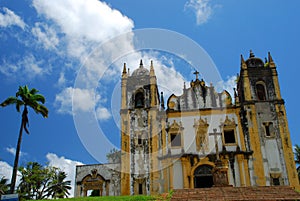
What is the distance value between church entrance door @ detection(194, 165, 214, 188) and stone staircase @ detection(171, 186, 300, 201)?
203 inches

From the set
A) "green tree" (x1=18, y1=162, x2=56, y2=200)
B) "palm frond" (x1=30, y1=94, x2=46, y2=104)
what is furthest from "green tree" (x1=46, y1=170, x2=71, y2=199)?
"palm frond" (x1=30, y1=94, x2=46, y2=104)

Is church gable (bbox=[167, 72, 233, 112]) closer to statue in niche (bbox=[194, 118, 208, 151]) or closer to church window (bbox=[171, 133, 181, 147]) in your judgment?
statue in niche (bbox=[194, 118, 208, 151])

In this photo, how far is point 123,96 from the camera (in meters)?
23.9

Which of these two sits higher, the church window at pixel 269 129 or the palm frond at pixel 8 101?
the palm frond at pixel 8 101

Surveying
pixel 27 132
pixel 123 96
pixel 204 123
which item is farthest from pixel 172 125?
pixel 27 132

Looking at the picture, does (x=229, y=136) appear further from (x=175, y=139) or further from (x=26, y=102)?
(x=26, y=102)

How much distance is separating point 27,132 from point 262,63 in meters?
18.3

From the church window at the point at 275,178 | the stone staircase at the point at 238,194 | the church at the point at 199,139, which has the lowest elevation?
the stone staircase at the point at 238,194

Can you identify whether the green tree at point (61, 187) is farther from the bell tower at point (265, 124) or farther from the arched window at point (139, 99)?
the bell tower at point (265, 124)

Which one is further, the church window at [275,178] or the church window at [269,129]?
the church window at [269,129]

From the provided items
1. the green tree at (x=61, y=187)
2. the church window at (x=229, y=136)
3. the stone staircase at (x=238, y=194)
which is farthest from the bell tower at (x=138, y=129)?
the green tree at (x=61, y=187)

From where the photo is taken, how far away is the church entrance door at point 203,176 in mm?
20703

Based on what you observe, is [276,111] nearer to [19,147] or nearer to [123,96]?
[123,96]

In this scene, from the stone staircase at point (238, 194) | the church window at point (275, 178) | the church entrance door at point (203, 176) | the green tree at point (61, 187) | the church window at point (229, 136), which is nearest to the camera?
the stone staircase at point (238, 194)
